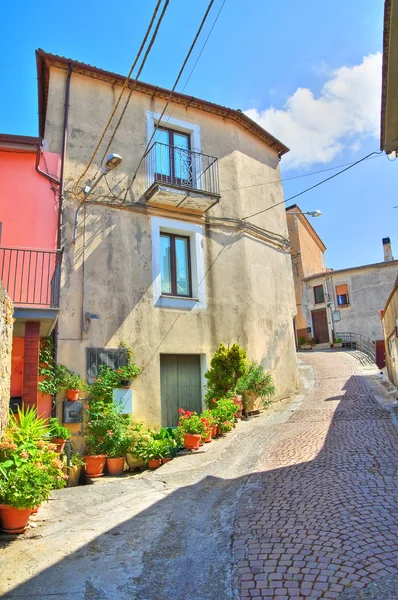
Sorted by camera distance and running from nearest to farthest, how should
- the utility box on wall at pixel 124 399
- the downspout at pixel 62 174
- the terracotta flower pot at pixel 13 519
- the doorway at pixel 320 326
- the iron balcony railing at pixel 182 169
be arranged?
1. the terracotta flower pot at pixel 13 519
2. the downspout at pixel 62 174
3. the utility box on wall at pixel 124 399
4. the iron balcony railing at pixel 182 169
5. the doorway at pixel 320 326

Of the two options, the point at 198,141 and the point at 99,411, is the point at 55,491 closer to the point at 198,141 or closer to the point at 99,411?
the point at 99,411

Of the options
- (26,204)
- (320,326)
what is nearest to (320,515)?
(26,204)

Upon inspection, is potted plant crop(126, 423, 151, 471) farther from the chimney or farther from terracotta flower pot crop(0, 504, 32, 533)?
the chimney

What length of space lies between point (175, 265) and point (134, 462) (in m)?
5.53

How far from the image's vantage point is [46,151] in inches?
419

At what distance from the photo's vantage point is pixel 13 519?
16.7ft

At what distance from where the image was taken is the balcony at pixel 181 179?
1168cm

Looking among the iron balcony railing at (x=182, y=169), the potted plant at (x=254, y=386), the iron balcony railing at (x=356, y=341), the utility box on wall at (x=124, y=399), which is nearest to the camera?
the utility box on wall at (x=124, y=399)

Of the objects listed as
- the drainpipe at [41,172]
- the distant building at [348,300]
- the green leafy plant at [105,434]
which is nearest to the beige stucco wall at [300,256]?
the distant building at [348,300]

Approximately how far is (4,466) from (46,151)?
806 centimetres

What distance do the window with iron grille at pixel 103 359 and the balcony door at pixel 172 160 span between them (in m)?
5.09

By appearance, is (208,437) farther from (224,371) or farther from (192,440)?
(224,371)

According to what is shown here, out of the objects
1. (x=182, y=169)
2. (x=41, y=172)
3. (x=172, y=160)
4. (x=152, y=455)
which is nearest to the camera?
(x=152, y=455)

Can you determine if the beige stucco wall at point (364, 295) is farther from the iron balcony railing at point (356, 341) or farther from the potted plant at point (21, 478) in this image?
the potted plant at point (21, 478)
